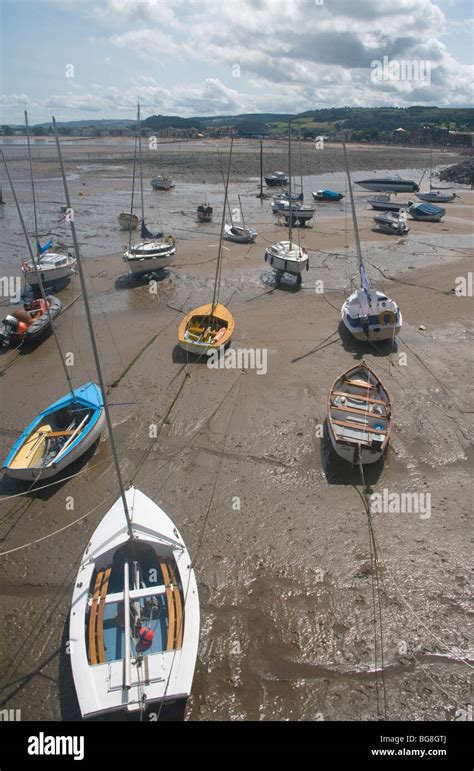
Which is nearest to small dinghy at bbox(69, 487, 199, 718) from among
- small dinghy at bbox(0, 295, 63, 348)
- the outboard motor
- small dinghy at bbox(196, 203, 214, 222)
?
small dinghy at bbox(0, 295, 63, 348)

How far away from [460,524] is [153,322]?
16197 mm

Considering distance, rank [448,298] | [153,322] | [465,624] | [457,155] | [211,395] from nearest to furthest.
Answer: [465,624] < [211,395] < [153,322] < [448,298] < [457,155]

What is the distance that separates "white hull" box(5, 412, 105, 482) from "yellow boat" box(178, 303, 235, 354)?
19.3 feet

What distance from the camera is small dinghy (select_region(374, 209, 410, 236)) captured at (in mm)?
38781

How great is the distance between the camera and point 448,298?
25.4 meters

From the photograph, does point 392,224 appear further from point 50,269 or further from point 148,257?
point 50,269

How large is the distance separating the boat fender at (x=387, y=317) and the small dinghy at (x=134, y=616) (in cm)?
1320

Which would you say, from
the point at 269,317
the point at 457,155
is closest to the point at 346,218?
the point at 269,317

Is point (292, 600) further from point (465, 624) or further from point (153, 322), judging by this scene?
point (153, 322)

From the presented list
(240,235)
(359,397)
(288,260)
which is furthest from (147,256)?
(359,397)

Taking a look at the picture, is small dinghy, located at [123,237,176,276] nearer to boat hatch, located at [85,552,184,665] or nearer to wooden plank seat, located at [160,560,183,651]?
boat hatch, located at [85,552,184,665]

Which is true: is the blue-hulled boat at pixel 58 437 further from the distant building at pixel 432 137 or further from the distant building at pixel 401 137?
the distant building at pixel 401 137

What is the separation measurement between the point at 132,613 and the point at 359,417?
873cm

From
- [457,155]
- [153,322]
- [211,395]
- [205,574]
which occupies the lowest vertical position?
[205,574]
